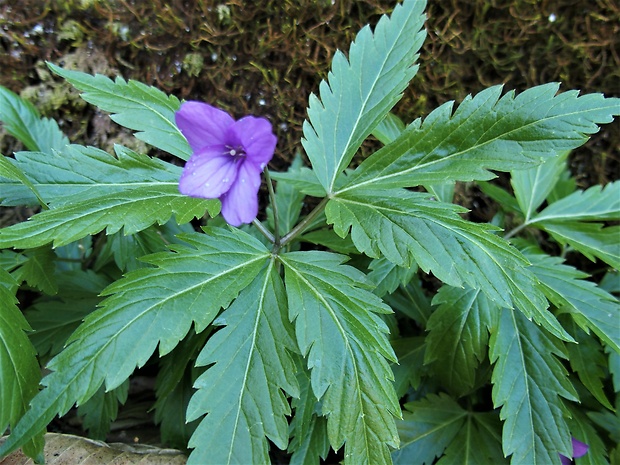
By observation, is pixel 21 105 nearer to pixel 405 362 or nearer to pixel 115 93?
pixel 115 93

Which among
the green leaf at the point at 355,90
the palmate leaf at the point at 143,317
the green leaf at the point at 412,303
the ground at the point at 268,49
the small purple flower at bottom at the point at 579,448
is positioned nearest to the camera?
the palmate leaf at the point at 143,317

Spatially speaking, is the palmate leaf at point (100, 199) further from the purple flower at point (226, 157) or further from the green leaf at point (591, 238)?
the green leaf at point (591, 238)

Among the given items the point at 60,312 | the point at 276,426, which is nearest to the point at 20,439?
the point at 276,426

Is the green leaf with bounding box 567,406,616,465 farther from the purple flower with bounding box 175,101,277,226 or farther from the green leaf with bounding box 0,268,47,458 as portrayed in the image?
the green leaf with bounding box 0,268,47,458

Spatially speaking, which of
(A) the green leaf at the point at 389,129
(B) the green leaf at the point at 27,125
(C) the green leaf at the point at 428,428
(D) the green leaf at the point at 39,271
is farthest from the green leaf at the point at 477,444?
(B) the green leaf at the point at 27,125

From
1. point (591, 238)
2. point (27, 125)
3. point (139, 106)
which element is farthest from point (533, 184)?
point (27, 125)
